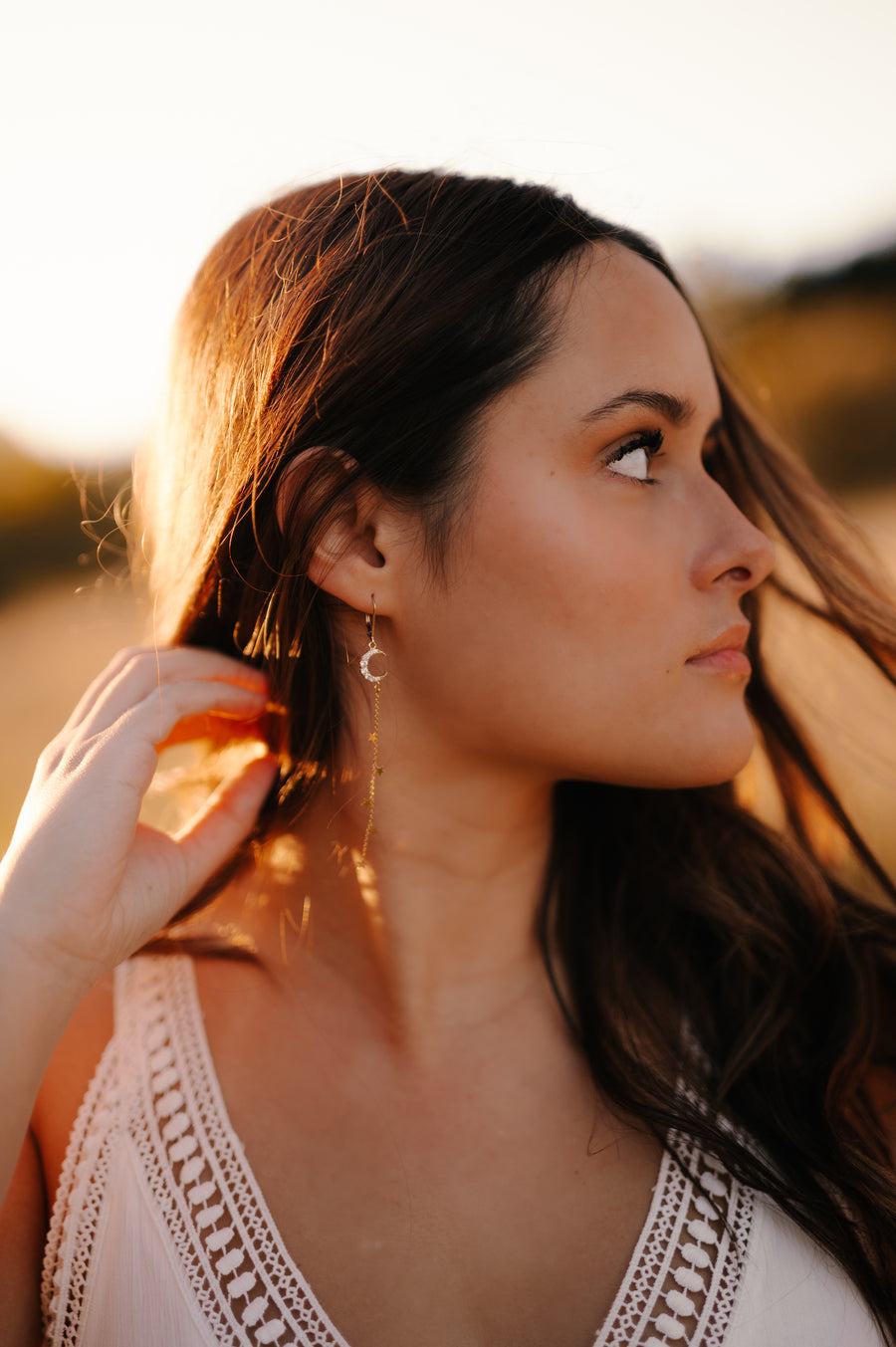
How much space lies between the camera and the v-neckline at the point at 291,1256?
150 centimetres

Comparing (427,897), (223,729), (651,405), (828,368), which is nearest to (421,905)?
(427,897)

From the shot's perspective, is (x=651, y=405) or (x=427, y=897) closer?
(x=651, y=405)

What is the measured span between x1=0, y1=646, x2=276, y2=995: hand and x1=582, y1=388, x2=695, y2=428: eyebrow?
88 cm

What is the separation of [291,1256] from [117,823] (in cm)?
76

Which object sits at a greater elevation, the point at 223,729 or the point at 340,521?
the point at 340,521

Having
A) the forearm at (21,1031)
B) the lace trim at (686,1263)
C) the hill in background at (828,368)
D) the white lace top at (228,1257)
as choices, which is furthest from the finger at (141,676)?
the hill in background at (828,368)

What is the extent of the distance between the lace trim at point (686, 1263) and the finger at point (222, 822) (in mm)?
996

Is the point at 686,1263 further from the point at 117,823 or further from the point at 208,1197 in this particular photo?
the point at 117,823

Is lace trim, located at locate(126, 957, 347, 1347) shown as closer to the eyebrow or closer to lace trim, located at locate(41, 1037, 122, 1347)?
lace trim, located at locate(41, 1037, 122, 1347)

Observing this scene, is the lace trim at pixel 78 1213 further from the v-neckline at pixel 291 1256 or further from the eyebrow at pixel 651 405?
the eyebrow at pixel 651 405

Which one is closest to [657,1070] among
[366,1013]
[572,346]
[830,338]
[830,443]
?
[366,1013]

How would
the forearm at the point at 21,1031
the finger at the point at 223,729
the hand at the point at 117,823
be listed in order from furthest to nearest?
the finger at the point at 223,729, the hand at the point at 117,823, the forearm at the point at 21,1031

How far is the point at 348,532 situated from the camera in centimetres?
181

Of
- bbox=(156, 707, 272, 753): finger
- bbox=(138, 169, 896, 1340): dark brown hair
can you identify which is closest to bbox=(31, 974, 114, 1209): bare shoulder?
bbox=(138, 169, 896, 1340): dark brown hair
